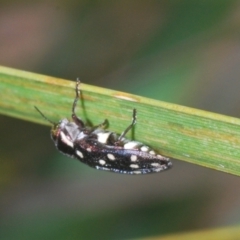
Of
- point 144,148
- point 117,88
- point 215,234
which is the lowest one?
point 215,234

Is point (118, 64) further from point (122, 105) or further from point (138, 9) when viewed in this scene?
point (122, 105)

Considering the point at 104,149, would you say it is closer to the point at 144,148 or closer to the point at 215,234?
the point at 144,148

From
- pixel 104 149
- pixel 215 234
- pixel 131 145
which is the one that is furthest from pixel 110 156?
pixel 215 234

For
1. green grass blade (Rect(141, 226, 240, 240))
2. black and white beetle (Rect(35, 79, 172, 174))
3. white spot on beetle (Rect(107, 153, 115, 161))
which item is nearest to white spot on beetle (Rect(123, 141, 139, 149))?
black and white beetle (Rect(35, 79, 172, 174))

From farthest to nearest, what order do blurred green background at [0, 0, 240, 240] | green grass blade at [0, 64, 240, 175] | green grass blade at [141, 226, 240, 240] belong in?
blurred green background at [0, 0, 240, 240]
green grass blade at [141, 226, 240, 240]
green grass blade at [0, 64, 240, 175]

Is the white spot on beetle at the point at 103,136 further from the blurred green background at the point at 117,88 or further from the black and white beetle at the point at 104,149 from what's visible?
the blurred green background at the point at 117,88

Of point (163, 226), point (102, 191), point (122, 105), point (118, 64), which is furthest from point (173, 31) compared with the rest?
point (102, 191)

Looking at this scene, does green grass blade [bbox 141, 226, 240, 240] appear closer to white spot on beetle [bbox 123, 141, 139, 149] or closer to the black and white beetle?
the black and white beetle
